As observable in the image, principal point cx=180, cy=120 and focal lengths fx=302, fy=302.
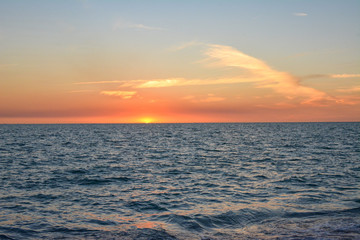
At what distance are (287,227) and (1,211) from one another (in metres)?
15.2

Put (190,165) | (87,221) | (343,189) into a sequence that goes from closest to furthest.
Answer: (87,221) → (343,189) → (190,165)

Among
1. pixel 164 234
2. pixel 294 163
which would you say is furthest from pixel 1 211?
pixel 294 163

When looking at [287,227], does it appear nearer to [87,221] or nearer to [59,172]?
[87,221]

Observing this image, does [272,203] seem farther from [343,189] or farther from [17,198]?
[17,198]

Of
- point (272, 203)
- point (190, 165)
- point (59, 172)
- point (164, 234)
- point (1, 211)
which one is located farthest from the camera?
point (190, 165)

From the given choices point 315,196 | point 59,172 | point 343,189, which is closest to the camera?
point 315,196

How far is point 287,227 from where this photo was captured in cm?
1414

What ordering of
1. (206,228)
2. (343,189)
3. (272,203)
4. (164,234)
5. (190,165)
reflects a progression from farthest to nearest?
(190,165) → (343,189) → (272,203) → (206,228) → (164,234)

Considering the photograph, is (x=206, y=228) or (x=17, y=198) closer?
(x=206, y=228)

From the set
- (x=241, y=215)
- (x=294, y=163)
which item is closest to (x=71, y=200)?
(x=241, y=215)

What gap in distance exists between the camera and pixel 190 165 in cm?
3559

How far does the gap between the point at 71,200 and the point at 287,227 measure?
13254 mm

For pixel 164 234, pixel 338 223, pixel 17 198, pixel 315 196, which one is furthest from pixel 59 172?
pixel 338 223

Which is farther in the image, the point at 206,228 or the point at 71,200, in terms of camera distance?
the point at 71,200
